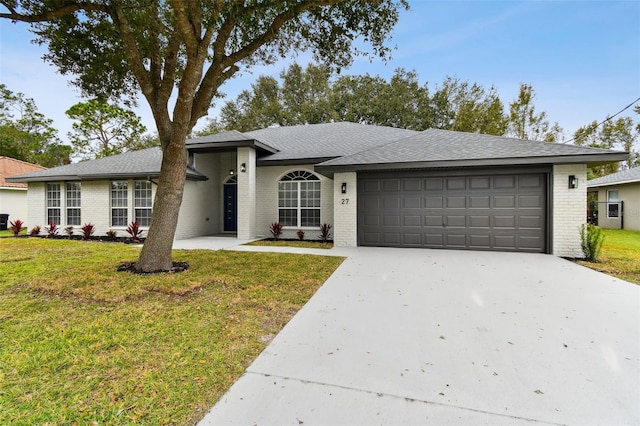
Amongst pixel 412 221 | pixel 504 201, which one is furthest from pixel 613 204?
pixel 412 221

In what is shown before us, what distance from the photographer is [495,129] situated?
2202 centimetres

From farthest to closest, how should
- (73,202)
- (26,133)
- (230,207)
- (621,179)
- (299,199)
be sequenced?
(26,133), (621,179), (230,207), (73,202), (299,199)

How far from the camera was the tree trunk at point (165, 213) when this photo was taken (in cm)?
591

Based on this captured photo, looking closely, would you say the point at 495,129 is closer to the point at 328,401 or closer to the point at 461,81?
the point at 461,81

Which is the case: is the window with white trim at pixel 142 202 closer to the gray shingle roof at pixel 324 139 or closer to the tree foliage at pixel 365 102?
the gray shingle roof at pixel 324 139

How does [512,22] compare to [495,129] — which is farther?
[495,129]

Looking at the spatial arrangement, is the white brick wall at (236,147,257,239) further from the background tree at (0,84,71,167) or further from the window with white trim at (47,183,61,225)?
the background tree at (0,84,71,167)

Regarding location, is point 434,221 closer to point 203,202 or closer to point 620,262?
→ point 620,262

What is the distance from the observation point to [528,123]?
2147 centimetres

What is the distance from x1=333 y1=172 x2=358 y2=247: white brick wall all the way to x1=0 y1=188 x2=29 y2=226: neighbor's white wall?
18728 millimetres

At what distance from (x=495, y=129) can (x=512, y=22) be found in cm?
1316

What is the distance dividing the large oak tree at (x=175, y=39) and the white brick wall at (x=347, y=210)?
3448mm

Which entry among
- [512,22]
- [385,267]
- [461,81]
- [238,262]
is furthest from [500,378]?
[461,81]

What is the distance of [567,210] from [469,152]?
2.90m
